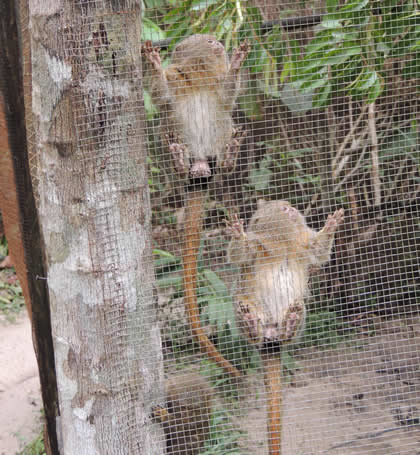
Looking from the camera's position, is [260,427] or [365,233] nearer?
[260,427]

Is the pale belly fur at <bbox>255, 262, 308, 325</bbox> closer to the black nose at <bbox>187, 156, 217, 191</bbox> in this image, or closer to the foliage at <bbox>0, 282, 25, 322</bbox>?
the black nose at <bbox>187, 156, 217, 191</bbox>

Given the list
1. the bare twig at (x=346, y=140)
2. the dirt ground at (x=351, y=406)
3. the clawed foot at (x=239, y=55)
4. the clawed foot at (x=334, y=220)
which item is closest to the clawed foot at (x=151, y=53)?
the clawed foot at (x=239, y=55)

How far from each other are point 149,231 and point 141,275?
167 mm

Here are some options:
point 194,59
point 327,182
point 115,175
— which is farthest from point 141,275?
point 327,182

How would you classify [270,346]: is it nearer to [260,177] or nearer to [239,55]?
[239,55]

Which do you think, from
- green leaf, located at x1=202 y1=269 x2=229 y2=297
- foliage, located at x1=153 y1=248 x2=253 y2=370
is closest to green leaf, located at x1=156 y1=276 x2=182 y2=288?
foliage, located at x1=153 y1=248 x2=253 y2=370

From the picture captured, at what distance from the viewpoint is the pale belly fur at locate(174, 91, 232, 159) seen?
123 inches

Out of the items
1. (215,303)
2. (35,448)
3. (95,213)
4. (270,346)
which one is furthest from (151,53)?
(35,448)

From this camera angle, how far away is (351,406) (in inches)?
143

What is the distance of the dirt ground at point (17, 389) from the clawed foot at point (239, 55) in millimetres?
2719

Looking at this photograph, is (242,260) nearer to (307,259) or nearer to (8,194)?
(307,259)

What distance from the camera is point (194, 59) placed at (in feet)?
11.0

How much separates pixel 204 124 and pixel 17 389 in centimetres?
254

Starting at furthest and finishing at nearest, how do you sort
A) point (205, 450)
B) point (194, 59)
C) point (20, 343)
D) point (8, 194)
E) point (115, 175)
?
point (20, 343) < point (194, 59) < point (205, 450) < point (8, 194) < point (115, 175)
